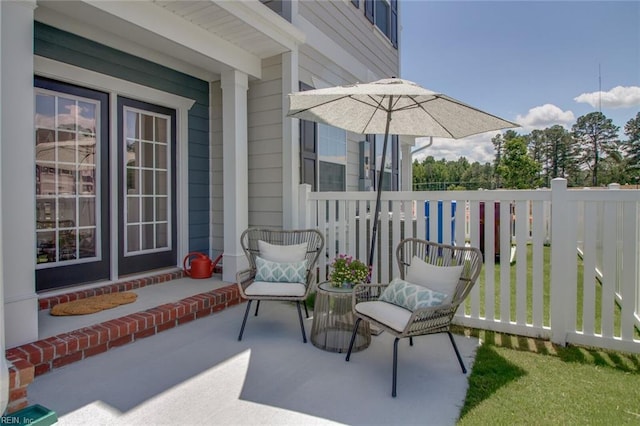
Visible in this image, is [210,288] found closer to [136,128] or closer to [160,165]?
[160,165]

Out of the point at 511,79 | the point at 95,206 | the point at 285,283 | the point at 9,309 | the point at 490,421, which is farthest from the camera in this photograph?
the point at 511,79

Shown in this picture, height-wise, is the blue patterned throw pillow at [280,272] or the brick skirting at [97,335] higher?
the blue patterned throw pillow at [280,272]

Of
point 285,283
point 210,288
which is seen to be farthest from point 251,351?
point 210,288

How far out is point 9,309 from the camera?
8.02 ft

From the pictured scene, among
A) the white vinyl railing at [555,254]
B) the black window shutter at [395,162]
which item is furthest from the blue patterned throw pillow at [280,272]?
the black window shutter at [395,162]

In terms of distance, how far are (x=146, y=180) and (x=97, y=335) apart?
213cm

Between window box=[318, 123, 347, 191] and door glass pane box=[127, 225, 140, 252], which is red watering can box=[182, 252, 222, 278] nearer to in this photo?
door glass pane box=[127, 225, 140, 252]

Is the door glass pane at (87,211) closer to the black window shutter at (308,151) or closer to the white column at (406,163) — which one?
the black window shutter at (308,151)

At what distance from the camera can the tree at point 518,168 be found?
2703 centimetres

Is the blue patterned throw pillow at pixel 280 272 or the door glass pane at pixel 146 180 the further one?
the door glass pane at pixel 146 180

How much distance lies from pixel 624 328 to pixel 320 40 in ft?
15.0

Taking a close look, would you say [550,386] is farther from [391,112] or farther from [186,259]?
[186,259]

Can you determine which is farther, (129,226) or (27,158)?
(129,226)

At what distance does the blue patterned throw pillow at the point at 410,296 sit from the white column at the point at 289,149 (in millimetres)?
1842
